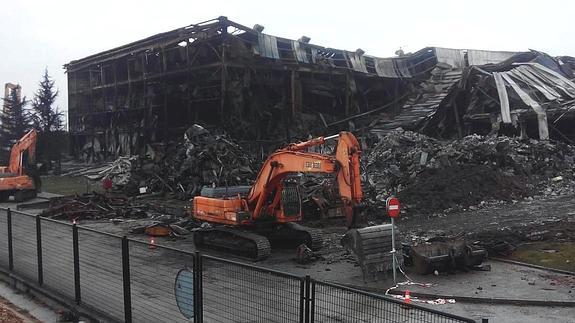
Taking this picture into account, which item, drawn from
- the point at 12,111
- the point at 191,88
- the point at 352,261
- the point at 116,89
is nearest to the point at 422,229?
the point at 352,261

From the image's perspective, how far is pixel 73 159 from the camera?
49062 mm

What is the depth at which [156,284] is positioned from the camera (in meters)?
6.54

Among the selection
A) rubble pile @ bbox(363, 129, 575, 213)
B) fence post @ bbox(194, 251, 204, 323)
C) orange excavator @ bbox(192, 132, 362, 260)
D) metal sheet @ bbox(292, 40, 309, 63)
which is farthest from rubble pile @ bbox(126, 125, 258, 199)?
fence post @ bbox(194, 251, 204, 323)

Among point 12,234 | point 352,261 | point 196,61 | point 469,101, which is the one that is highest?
point 196,61

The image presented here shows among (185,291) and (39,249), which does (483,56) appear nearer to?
(39,249)

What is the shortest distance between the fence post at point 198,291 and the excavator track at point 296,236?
7.32 metres

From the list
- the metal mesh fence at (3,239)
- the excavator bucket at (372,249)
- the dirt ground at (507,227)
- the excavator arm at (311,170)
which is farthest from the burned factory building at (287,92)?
the metal mesh fence at (3,239)

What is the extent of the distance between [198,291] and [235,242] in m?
7.02

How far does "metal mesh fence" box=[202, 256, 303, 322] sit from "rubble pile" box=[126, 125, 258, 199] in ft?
58.5

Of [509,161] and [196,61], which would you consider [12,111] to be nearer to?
[196,61]

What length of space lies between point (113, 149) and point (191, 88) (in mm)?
11354

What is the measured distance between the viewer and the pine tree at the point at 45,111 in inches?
2063

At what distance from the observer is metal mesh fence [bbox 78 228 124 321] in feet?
23.9

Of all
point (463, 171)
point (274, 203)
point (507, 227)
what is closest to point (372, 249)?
point (274, 203)
